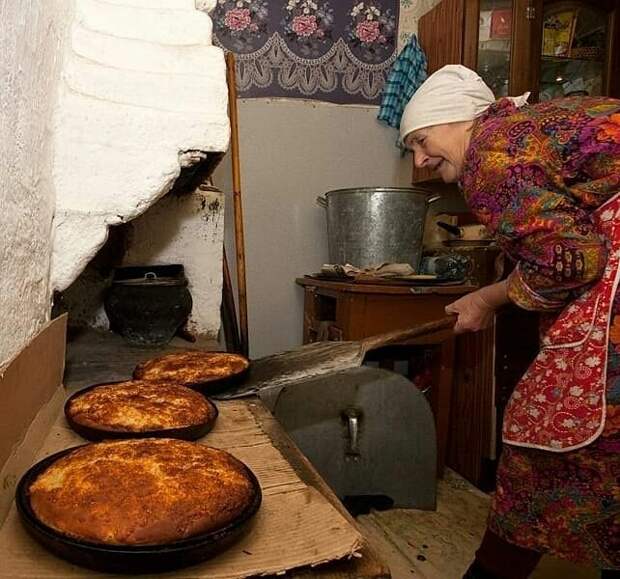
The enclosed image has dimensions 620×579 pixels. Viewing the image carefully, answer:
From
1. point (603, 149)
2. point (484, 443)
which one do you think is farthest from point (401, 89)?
point (603, 149)

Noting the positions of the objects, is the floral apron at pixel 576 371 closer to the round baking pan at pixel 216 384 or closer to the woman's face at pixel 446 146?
the woman's face at pixel 446 146

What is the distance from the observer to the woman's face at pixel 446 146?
1.53 meters

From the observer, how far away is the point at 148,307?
187 centimetres

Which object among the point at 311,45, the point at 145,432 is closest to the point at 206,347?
the point at 145,432

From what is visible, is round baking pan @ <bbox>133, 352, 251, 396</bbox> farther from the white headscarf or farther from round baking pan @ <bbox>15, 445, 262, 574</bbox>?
the white headscarf

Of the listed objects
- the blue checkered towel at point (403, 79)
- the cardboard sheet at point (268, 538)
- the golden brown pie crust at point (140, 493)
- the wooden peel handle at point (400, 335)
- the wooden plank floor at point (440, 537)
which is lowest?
the wooden plank floor at point (440, 537)

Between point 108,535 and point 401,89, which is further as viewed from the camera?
point 401,89

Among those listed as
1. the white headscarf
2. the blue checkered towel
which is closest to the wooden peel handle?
the white headscarf

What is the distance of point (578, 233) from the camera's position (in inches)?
47.9

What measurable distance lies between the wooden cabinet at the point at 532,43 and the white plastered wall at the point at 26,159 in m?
1.96

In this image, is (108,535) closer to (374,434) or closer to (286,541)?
(286,541)

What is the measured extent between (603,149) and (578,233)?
0.18 meters

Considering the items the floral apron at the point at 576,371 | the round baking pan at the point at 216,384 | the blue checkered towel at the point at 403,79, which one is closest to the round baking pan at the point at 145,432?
the round baking pan at the point at 216,384

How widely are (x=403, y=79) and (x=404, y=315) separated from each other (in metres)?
1.32
